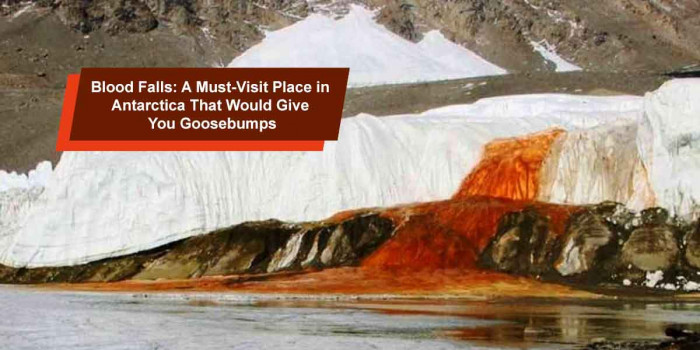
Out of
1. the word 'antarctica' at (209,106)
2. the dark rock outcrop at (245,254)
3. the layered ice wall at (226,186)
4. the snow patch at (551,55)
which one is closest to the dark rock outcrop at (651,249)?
the layered ice wall at (226,186)

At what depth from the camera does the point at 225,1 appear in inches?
4250

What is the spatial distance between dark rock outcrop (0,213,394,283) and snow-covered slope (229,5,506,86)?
4314 centimetres

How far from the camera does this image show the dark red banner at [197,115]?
150 ft

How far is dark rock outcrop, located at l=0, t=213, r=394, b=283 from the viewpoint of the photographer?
39.9 m

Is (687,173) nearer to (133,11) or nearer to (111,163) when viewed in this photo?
(111,163)

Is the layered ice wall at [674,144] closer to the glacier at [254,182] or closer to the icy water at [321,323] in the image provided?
→ the glacier at [254,182]

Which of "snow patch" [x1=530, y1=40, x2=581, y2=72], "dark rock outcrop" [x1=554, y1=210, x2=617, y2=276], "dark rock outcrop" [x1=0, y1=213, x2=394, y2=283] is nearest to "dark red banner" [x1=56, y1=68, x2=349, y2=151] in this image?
"dark rock outcrop" [x1=0, y1=213, x2=394, y2=283]

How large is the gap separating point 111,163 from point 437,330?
23068mm

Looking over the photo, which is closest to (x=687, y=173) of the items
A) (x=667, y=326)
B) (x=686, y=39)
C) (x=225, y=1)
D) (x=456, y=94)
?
(x=667, y=326)

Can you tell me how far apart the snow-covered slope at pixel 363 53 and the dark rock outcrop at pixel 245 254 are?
142ft

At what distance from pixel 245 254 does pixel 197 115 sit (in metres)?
9.00

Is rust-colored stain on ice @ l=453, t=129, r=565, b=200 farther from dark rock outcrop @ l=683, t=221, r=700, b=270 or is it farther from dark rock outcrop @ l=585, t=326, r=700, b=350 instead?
dark rock outcrop @ l=585, t=326, r=700, b=350

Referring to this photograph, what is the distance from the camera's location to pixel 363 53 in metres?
92.6

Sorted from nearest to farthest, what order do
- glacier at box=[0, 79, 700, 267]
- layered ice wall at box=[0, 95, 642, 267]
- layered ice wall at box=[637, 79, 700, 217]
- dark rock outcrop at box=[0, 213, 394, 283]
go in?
layered ice wall at box=[637, 79, 700, 217]
dark rock outcrop at box=[0, 213, 394, 283]
glacier at box=[0, 79, 700, 267]
layered ice wall at box=[0, 95, 642, 267]
